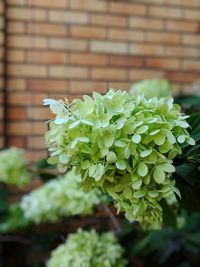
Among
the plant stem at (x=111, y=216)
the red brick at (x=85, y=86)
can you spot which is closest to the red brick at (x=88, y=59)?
the red brick at (x=85, y=86)

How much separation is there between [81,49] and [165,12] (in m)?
0.53

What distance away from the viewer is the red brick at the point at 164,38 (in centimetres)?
274

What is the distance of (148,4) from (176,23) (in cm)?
20

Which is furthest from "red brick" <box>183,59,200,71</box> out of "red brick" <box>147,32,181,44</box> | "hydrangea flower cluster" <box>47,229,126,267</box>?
"hydrangea flower cluster" <box>47,229,126,267</box>

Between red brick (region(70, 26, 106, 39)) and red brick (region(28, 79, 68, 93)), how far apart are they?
260mm

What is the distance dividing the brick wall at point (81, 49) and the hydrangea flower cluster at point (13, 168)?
0.41 m

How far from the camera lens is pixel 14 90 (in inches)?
101

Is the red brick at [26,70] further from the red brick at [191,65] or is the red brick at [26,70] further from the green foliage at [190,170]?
the green foliage at [190,170]

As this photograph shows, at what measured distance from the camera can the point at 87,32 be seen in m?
2.62

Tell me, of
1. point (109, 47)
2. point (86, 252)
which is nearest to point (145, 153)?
point (86, 252)

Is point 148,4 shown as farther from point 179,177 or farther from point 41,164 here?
point 179,177

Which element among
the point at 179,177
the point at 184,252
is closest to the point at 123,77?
the point at 184,252

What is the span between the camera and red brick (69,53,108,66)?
2610 millimetres

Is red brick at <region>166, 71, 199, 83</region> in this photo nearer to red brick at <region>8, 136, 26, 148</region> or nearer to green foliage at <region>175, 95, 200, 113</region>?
green foliage at <region>175, 95, 200, 113</region>
